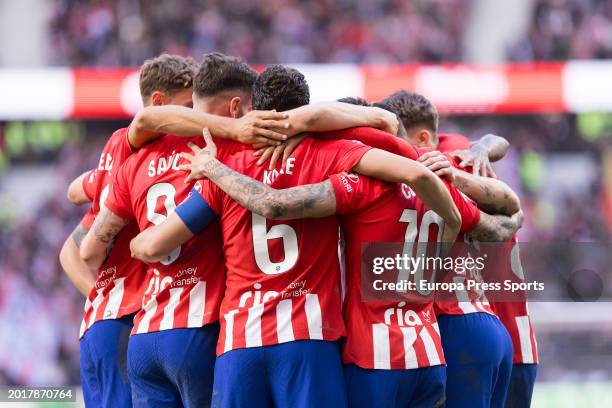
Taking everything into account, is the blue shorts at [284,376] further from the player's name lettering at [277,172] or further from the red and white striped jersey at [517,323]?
the red and white striped jersey at [517,323]

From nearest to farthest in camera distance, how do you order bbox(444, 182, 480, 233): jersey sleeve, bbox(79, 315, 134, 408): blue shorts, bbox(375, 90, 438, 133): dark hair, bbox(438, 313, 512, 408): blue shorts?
bbox(444, 182, 480, 233): jersey sleeve
bbox(438, 313, 512, 408): blue shorts
bbox(79, 315, 134, 408): blue shorts
bbox(375, 90, 438, 133): dark hair

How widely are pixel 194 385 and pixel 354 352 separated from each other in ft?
2.47

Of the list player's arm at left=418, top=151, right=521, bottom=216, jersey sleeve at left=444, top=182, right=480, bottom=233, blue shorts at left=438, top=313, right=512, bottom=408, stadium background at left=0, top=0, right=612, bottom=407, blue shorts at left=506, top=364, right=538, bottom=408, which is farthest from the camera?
stadium background at left=0, top=0, right=612, bottom=407

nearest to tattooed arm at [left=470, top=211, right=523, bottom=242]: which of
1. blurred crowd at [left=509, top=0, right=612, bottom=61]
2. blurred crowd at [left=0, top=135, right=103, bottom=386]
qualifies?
blurred crowd at [left=0, top=135, right=103, bottom=386]

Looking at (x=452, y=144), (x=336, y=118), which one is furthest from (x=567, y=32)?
(x=336, y=118)

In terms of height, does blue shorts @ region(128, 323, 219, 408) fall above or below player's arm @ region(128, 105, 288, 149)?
below

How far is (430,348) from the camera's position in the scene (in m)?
4.45

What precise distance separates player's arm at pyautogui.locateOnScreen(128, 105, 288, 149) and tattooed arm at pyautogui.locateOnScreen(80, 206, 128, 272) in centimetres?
38

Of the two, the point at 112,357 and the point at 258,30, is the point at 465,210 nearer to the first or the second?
the point at 112,357

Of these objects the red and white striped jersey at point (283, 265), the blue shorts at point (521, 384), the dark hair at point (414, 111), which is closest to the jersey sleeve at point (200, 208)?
the red and white striped jersey at point (283, 265)

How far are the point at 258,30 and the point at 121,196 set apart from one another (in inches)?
557

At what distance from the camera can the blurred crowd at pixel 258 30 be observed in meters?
18.0

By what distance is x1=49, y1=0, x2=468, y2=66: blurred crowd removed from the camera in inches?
710

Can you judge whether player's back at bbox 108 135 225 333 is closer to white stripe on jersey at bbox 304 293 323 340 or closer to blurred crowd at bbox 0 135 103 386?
white stripe on jersey at bbox 304 293 323 340
